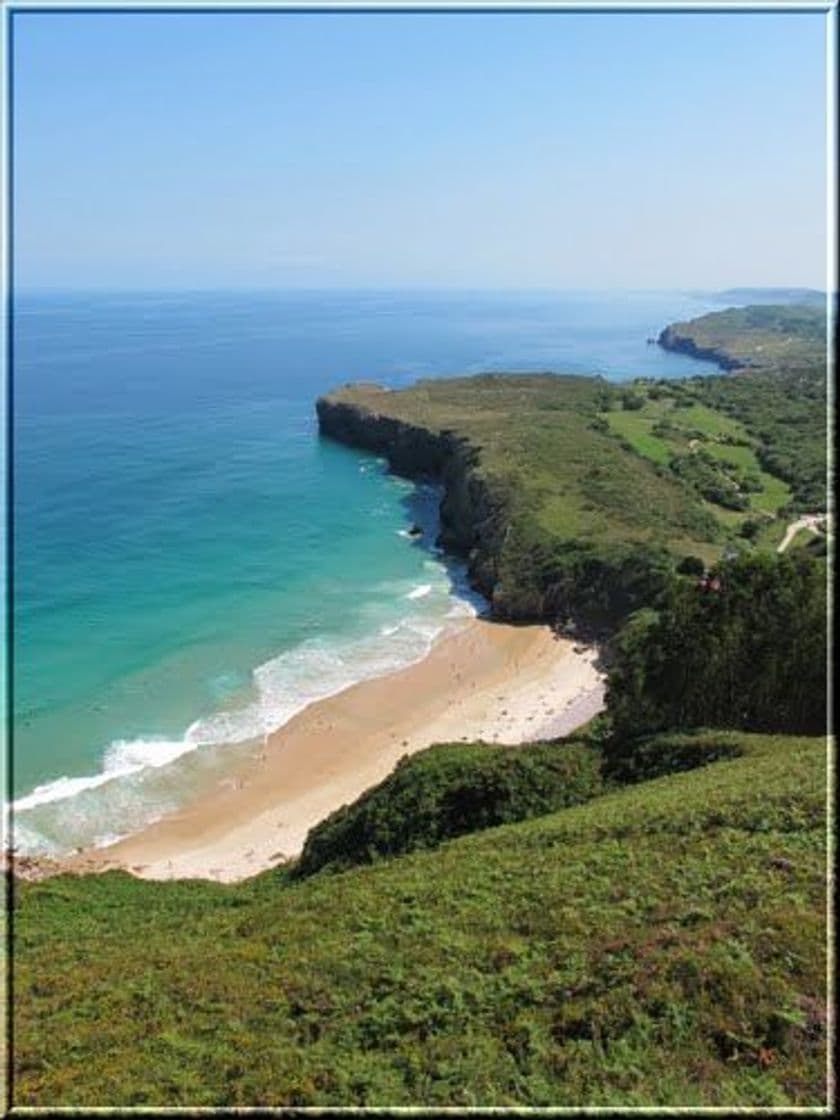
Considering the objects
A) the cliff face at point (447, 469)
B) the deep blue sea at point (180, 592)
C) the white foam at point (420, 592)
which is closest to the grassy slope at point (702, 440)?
the cliff face at point (447, 469)

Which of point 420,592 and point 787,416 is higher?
point 787,416

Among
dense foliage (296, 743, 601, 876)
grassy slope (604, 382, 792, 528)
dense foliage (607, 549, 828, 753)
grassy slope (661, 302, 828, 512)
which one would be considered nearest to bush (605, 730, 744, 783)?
dense foliage (296, 743, 601, 876)

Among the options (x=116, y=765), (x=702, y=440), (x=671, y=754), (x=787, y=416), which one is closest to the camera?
(x=671, y=754)

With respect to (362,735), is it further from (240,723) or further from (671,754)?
(671,754)

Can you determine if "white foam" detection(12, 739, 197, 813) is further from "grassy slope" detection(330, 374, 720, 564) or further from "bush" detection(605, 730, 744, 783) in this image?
"grassy slope" detection(330, 374, 720, 564)

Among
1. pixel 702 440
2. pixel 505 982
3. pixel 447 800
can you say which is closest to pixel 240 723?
pixel 447 800
